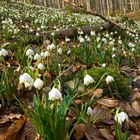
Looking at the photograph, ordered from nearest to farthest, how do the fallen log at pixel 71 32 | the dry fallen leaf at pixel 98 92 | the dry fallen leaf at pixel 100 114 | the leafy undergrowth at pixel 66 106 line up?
the leafy undergrowth at pixel 66 106
the dry fallen leaf at pixel 100 114
the dry fallen leaf at pixel 98 92
the fallen log at pixel 71 32

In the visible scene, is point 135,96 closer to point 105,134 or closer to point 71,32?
point 105,134

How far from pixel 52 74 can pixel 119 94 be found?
0.92m

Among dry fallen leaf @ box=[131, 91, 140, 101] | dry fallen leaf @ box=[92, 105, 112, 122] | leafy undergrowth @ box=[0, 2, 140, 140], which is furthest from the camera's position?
dry fallen leaf @ box=[131, 91, 140, 101]

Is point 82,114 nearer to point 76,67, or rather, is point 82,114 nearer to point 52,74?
point 52,74

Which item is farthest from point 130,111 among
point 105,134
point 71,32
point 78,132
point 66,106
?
point 71,32

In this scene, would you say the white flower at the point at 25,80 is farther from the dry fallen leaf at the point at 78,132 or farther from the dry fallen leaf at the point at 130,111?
the dry fallen leaf at the point at 130,111

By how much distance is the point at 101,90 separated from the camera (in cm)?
366

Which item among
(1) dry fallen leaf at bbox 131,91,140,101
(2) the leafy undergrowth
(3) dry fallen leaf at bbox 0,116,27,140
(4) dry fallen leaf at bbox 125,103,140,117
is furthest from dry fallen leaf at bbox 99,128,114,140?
(1) dry fallen leaf at bbox 131,91,140,101

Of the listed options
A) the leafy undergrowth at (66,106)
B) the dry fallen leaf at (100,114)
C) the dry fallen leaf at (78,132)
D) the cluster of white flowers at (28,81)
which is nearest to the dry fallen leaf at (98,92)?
the leafy undergrowth at (66,106)

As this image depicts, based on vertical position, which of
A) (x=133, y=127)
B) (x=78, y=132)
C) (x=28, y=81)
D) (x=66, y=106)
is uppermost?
(x=28, y=81)

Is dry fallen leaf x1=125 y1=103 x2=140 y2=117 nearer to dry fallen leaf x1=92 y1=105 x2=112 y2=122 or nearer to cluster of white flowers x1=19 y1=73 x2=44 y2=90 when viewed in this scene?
dry fallen leaf x1=92 y1=105 x2=112 y2=122

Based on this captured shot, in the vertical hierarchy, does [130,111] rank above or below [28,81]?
below

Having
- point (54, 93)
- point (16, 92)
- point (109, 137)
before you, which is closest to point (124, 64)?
point (16, 92)

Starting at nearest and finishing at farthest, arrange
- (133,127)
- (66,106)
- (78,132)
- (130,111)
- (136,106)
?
1. (66,106)
2. (78,132)
3. (133,127)
4. (130,111)
5. (136,106)
